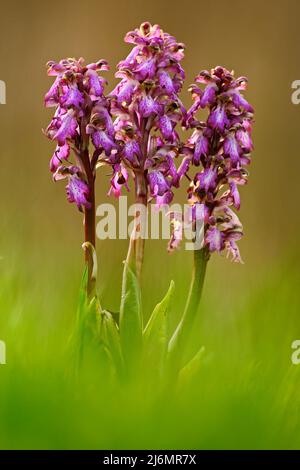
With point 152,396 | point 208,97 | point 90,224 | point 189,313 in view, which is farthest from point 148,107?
point 152,396

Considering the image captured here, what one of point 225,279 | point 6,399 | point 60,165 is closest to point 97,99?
point 60,165

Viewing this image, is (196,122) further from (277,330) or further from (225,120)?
(277,330)

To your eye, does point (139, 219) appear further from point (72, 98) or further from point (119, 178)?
point (72, 98)

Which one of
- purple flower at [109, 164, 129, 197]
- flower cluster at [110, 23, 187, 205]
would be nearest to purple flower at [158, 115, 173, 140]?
flower cluster at [110, 23, 187, 205]

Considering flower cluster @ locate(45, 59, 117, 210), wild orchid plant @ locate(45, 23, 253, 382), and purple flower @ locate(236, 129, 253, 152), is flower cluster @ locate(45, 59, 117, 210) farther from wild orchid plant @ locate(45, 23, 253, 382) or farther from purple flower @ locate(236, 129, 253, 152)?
purple flower @ locate(236, 129, 253, 152)

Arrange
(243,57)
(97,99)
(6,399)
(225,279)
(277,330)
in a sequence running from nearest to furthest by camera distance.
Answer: (6,399) → (277,330) → (97,99) → (225,279) → (243,57)
